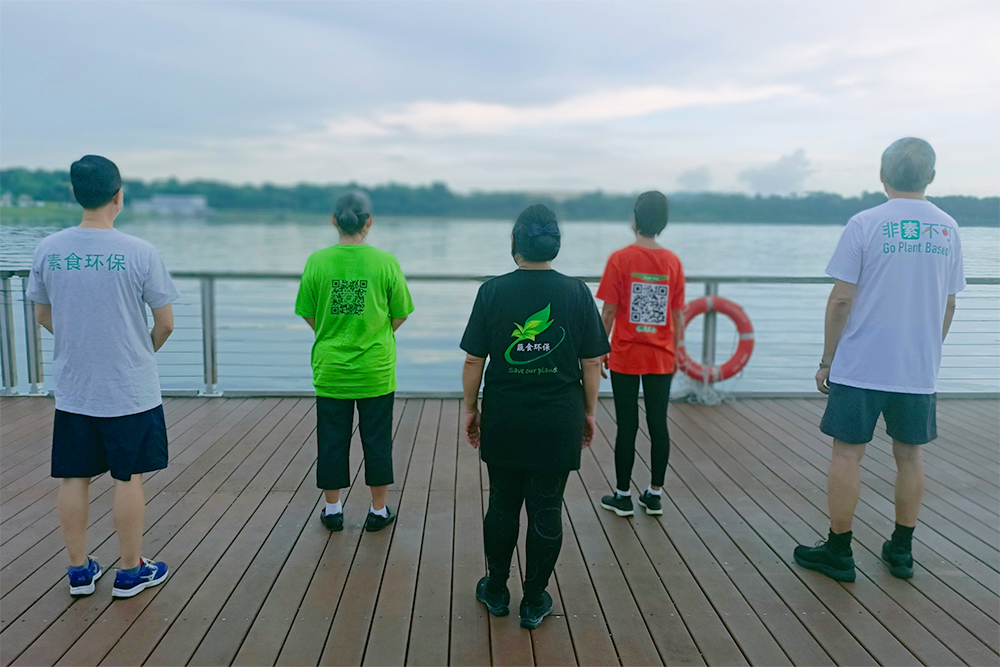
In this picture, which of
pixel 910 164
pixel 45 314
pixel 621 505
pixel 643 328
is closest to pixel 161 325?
pixel 45 314

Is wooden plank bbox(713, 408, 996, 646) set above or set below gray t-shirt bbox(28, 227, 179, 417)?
below

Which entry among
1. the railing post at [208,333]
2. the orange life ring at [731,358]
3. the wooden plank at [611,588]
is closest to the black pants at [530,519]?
the wooden plank at [611,588]

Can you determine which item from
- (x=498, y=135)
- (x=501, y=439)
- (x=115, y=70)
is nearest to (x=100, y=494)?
(x=501, y=439)

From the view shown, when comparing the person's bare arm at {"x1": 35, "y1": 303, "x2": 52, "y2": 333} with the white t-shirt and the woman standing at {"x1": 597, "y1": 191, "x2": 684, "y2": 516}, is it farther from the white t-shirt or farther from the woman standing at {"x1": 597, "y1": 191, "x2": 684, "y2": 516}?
the white t-shirt

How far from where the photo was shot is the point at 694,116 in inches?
247

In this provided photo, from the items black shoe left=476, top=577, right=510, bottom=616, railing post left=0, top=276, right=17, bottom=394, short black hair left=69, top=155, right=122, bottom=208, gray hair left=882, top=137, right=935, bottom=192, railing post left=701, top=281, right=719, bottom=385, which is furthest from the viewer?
railing post left=701, top=281, right=719, bottom=385

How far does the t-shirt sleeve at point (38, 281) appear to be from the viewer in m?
2.04

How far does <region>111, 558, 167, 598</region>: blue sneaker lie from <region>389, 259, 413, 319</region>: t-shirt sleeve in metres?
1.14

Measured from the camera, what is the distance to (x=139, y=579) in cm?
222

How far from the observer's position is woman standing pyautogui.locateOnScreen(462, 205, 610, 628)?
6.44ft

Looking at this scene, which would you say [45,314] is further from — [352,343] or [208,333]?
[208,333]

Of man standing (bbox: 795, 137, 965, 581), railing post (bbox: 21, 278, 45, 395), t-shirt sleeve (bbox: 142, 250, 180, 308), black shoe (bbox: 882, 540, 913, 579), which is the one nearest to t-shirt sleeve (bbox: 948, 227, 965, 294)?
man standing (bbox: 795, 137, 965, 581)

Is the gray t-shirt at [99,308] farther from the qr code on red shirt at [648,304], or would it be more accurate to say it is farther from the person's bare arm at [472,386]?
the qr code on red shirt at [648,304]

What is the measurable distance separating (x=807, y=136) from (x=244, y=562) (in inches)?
207
